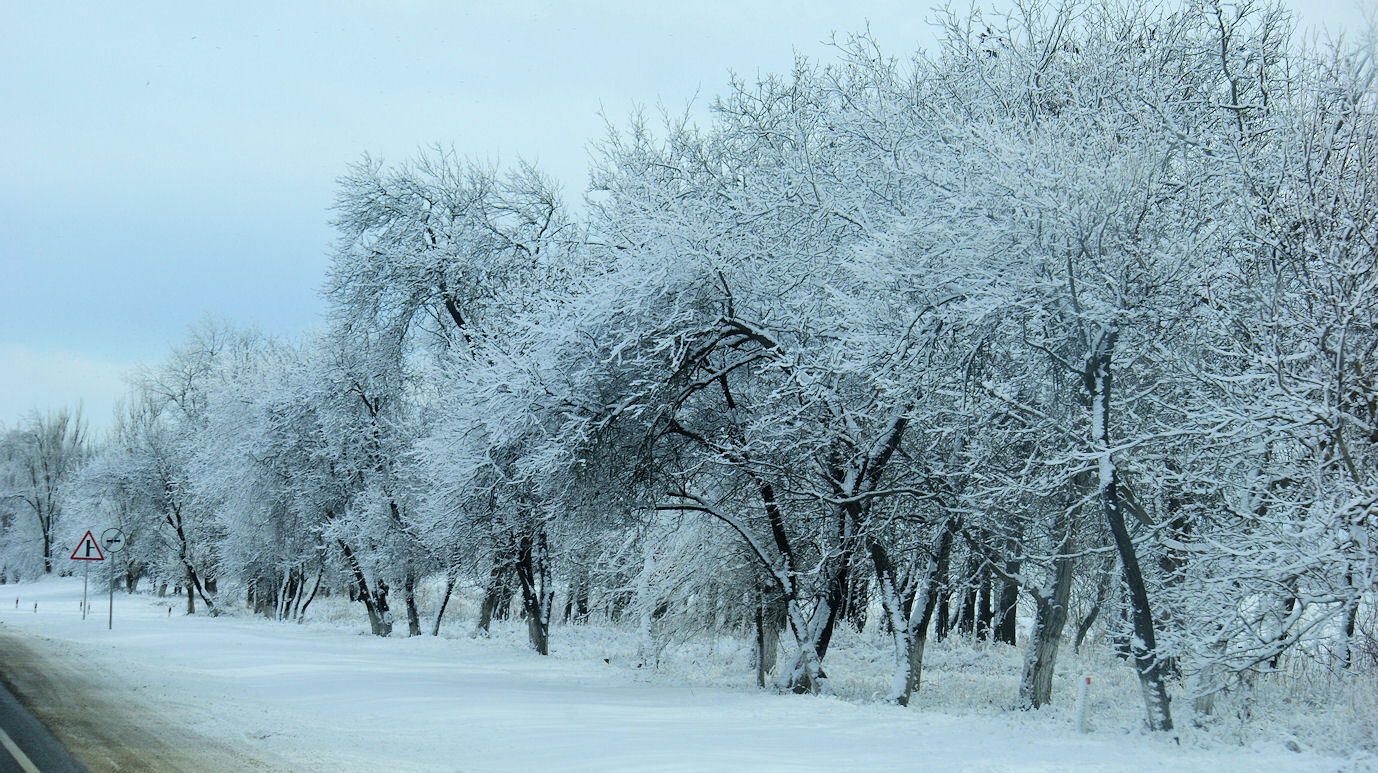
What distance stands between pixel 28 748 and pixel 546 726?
16.4 feet

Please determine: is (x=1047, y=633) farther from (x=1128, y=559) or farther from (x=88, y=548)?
(x=88, y=548)

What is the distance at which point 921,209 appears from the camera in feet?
38.9

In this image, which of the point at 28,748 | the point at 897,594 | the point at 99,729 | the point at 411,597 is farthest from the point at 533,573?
the point at 28,748

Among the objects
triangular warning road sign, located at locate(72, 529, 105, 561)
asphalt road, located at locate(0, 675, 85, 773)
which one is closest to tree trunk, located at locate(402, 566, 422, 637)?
triangular warning road sign, located at locate(72, 529, 105, 561)

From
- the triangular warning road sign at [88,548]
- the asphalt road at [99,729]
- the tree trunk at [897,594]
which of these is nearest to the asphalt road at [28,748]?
the asphalt road at [99,729]

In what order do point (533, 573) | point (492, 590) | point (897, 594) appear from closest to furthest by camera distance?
point (897, 594) → point (533, 573) → point (492, 590)

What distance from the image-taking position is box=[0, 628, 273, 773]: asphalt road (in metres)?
8.24

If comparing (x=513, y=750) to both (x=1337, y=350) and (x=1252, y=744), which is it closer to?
(x=1252, y=744)

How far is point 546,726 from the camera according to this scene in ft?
36.0

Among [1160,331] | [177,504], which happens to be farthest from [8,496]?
[1160,331]

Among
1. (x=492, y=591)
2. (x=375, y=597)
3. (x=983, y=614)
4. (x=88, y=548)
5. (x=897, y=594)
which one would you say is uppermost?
(x=897, y=594)

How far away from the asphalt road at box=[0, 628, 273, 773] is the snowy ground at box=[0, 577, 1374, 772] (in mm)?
76

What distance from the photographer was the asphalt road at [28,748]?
7.94 metres

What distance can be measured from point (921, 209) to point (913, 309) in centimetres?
133
